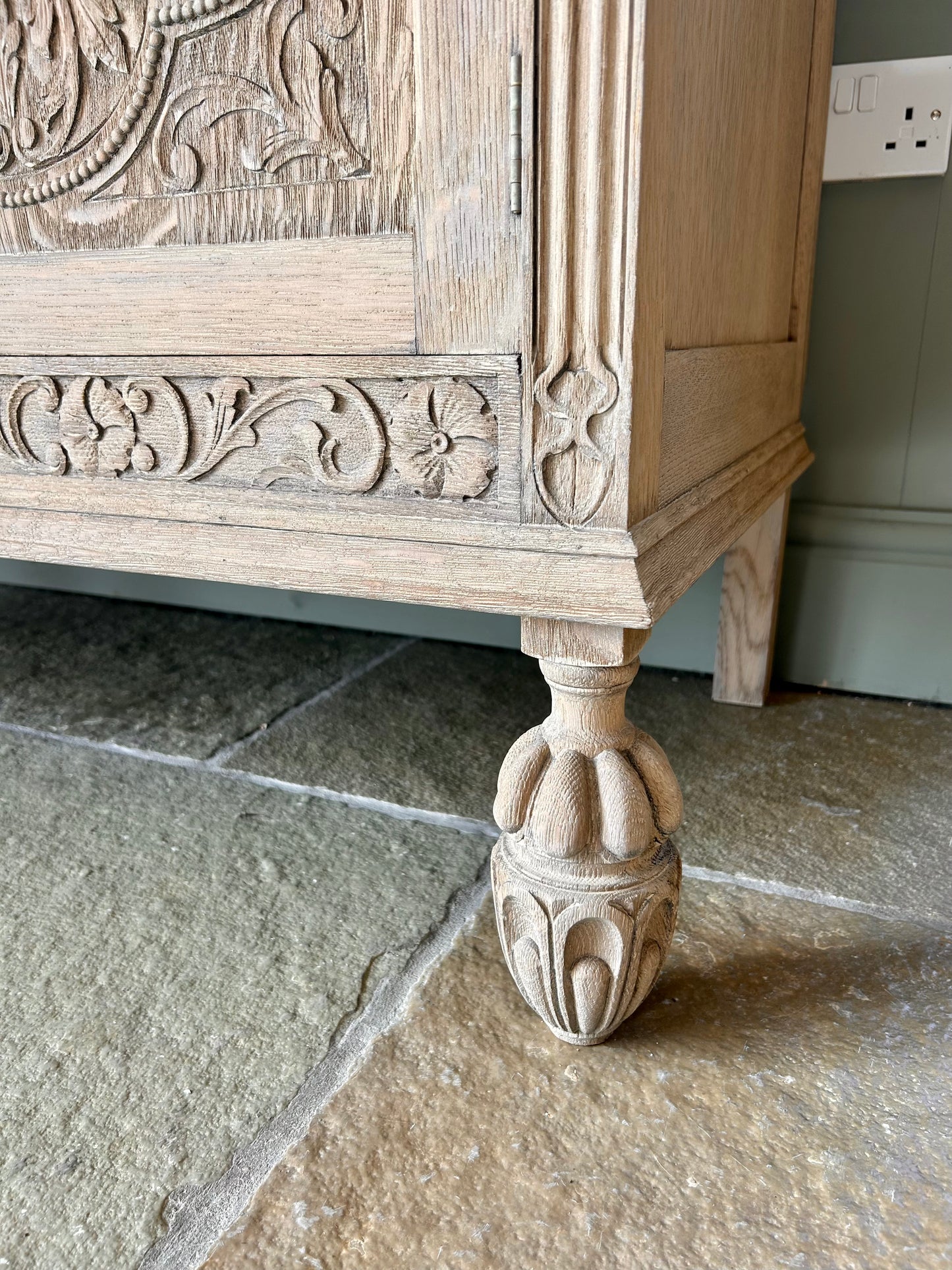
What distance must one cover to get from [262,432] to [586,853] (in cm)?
29

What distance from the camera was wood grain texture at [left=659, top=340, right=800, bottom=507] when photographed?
1.60 ft

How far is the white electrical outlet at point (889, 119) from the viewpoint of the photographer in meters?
0.94

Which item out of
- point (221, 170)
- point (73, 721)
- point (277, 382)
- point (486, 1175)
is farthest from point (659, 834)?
point (73, 721)

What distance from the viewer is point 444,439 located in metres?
0.46

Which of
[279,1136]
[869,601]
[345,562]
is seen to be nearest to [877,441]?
[869,601]

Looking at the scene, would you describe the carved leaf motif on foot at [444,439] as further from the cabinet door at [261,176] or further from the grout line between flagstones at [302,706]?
the grout line between flagstones at [302,706]

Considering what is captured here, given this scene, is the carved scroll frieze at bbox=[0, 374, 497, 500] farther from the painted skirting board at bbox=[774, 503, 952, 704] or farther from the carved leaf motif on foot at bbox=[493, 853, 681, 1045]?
the painted skirting board at bbox=[774, 503, 952, 704]

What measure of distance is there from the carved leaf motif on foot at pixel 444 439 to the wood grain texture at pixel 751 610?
2.03ft

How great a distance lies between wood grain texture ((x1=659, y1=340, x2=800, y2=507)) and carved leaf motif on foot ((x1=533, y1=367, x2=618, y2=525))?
58 millimetres

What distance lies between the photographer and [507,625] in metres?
1.21

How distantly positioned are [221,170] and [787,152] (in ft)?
1.75

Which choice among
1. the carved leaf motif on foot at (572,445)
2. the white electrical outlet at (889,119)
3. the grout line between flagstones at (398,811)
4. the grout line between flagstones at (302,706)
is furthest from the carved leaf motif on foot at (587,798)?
the white electrical outlet at (889,119)

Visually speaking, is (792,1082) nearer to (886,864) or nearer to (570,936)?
(570,936)

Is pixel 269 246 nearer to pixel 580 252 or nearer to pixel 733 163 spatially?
pixel 580 252
